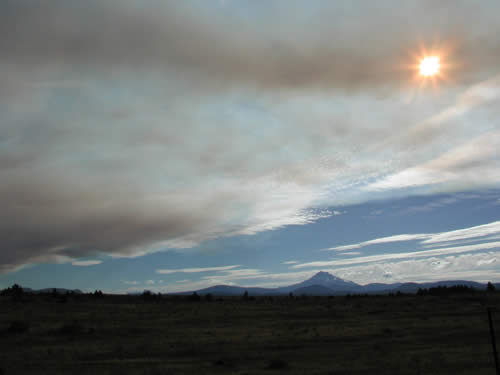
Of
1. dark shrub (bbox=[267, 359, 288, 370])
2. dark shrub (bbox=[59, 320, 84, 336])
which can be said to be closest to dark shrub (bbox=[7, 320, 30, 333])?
dark shrub (bbox=[59, 320, 84, 336])

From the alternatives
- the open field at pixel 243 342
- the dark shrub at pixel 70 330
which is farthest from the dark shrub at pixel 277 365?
the dark shrub at pixel 70 330

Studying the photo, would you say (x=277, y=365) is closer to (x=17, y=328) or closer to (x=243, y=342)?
(x=243, y=342)

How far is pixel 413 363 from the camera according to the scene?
73.7 ft

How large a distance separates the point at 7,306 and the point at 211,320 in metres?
25.6

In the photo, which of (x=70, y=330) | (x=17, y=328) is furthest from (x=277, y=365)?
(x=17, y=328)

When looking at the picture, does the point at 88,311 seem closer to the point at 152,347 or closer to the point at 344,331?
the point at 152,347

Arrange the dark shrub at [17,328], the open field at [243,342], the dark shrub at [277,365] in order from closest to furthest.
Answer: the dark shrub at [277,365]
the open field at [243,342]
the dark shrub at [17,328]

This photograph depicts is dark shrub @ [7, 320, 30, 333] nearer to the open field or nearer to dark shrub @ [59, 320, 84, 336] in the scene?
the open field

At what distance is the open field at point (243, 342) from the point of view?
2233 centimetres

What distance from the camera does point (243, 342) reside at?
100.0ft

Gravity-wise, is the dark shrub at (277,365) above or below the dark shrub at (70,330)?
below

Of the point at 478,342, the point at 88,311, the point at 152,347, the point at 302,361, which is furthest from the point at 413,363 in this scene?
the point at 88,311

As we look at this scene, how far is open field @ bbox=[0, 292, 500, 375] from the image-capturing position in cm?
2233

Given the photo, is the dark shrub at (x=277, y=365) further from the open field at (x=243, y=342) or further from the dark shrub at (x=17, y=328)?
the dark shrub at (x=17, y=328)
